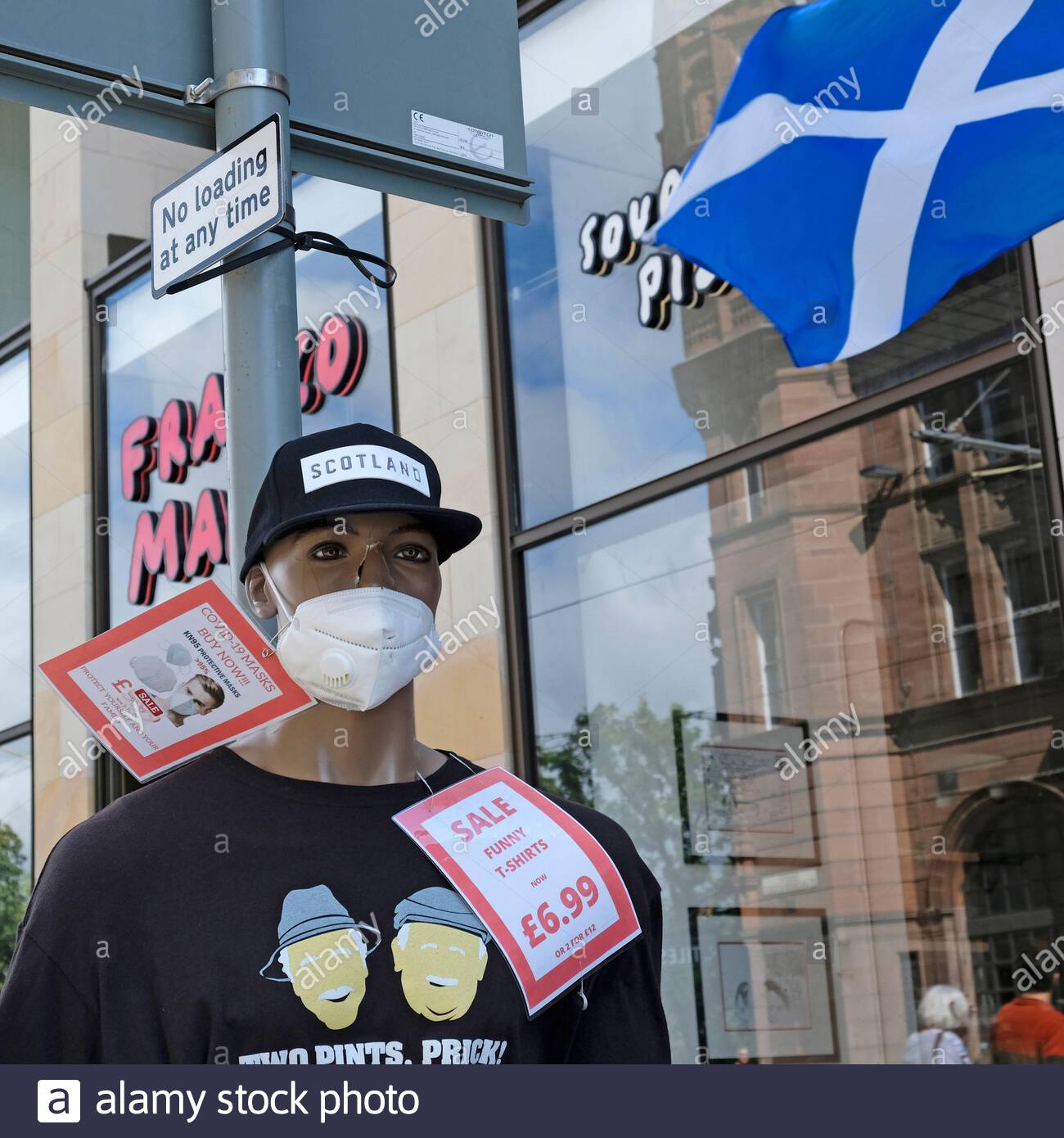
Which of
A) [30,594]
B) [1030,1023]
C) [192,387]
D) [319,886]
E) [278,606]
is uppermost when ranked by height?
[192,387]

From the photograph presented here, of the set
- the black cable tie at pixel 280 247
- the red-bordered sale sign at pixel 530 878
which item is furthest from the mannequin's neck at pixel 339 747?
the black cable tie at pixel 280 247

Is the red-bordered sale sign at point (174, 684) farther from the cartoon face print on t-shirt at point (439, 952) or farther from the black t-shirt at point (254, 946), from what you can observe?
the cartoon face print on t-shirt at point (439, 952)

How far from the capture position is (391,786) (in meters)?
2.61

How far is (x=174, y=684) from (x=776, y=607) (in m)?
5.97

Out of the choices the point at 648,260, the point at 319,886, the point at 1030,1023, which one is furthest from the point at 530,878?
the point at 648,260

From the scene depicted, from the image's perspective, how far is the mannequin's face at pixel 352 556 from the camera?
2635 mm

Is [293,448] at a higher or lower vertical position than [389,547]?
higher

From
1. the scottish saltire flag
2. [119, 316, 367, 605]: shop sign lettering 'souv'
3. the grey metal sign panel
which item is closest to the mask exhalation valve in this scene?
the grey metal sign panel

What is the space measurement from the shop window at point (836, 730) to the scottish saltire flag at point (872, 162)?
0.90 m

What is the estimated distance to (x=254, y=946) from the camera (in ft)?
7.61

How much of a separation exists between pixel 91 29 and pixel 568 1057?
2215 mm

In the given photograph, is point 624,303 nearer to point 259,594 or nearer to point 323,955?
point 259,594
